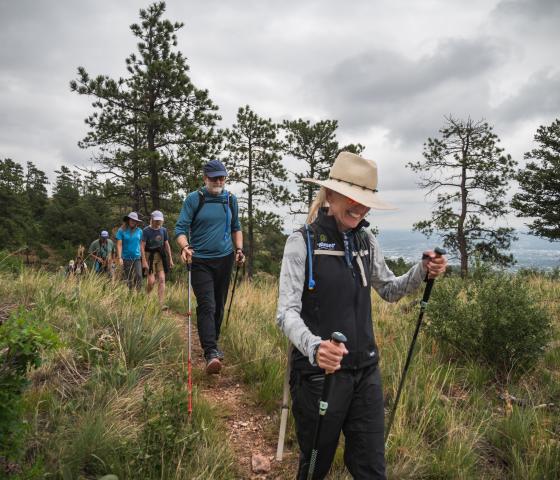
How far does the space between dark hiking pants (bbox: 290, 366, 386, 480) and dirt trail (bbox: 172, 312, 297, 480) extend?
92 cm

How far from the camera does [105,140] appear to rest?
671 inches

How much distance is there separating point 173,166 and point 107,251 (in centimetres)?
762

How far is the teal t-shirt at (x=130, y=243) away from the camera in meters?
8.21

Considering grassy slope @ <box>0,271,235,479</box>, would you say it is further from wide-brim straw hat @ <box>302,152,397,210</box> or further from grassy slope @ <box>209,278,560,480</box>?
wide-brim straw hat @ <box>302,152,397,210</box>

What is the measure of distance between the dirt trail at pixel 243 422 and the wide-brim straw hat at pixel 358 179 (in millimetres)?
2110

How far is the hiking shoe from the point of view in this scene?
4168 mm

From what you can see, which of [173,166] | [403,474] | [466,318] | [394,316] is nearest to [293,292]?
[403,474]

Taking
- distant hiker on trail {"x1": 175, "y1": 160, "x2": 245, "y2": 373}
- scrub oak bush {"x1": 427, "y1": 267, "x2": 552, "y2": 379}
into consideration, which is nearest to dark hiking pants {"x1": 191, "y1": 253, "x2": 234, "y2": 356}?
distant hiker on trail {"x1": 175, "y1": 160, "x2": 245, "y2": 373}

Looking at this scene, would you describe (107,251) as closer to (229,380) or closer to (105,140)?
(229,380)

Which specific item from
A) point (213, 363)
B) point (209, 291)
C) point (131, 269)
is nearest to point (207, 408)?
point (213, 363)

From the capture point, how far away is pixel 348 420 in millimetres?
2123

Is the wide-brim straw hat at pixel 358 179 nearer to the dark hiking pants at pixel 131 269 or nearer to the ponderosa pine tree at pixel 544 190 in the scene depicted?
the dark hiking pants at pixel 131 269

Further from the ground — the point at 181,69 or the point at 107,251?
the point at 181,69

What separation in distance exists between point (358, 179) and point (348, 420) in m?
1.35
